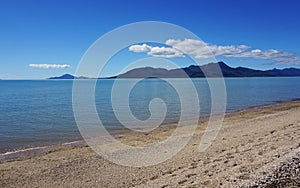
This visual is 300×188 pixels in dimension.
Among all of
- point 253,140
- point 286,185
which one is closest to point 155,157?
point 253,140

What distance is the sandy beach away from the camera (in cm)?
953

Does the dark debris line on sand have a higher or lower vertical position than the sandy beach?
higher

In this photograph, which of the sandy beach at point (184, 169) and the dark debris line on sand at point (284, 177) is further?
the sandy beach at point (184, 169)

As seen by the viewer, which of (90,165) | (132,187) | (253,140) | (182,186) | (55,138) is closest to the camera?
(182,186)

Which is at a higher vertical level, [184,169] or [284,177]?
[284,177]

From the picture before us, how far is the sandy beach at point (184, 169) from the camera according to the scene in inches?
375

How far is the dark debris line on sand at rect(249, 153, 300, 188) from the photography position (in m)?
8.45

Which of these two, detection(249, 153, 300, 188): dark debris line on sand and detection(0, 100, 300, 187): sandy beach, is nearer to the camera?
detection(249, 153, 300, 188): dark debris line on sand

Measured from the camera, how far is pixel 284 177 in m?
8.94

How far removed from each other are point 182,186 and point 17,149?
48.0 feet

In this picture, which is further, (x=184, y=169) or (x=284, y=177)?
(x=184, y=169)

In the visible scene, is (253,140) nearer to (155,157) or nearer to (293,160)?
(155,157)

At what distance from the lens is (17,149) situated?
68.4 ft

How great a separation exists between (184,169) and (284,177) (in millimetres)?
4922
